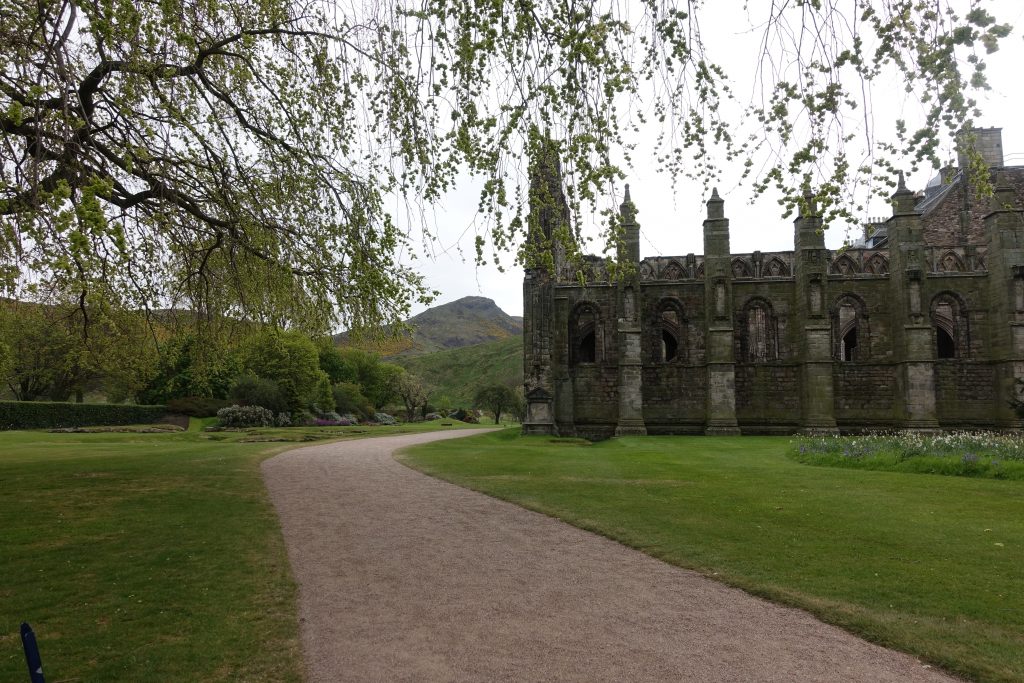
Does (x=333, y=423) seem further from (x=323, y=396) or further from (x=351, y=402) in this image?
Answer: (x=351, y=402)

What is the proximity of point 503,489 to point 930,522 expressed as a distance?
7.69m

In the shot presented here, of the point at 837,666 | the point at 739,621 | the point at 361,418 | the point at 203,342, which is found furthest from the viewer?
the point at 361,418

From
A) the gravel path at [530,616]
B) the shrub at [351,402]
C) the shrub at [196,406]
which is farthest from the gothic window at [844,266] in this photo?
the shrub at [196,406]

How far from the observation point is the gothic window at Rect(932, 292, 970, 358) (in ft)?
101

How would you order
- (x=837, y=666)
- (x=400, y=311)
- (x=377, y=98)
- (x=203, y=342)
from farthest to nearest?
(x=203, y=342) → (x=400, y=311) → (x=377, y=98) → (x=837, y=666)

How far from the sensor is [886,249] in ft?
107

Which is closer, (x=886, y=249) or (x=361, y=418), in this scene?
(x=886, y=249)

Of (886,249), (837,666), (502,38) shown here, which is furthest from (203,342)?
(886,249)

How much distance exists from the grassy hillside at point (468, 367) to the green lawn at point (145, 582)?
4497 inches

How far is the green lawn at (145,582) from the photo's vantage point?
493cm

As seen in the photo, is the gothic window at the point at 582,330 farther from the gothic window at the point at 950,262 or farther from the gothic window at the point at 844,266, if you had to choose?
the gothic window at the point at 950,262

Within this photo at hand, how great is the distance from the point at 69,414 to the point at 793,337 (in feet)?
155

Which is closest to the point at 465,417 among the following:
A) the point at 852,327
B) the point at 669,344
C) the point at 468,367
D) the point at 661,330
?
the point at 669,344

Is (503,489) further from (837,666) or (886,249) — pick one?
(886,249)
